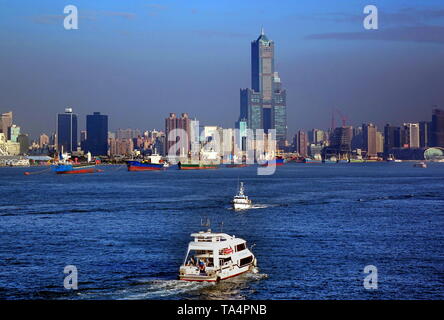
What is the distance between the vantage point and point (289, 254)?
39.8 meters

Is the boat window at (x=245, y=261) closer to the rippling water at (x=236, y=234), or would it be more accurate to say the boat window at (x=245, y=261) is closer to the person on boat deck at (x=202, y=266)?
the rippling water at (x=236, y=234)

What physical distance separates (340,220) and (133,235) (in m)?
19.9

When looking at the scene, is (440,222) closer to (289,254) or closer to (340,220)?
(340,220)

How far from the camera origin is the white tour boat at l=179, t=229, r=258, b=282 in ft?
103

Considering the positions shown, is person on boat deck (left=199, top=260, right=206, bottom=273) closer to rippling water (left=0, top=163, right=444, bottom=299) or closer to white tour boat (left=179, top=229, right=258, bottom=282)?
white tour boat (left=179, top=229, right=258, bottom=282)

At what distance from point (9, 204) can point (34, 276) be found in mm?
45854

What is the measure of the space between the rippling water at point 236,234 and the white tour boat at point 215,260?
1.74 feet

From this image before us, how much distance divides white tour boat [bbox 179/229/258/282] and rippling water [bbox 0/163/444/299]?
53 cm

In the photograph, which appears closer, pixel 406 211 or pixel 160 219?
pixel 160 219

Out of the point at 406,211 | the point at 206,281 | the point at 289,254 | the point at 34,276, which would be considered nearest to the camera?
the point at 206,281
